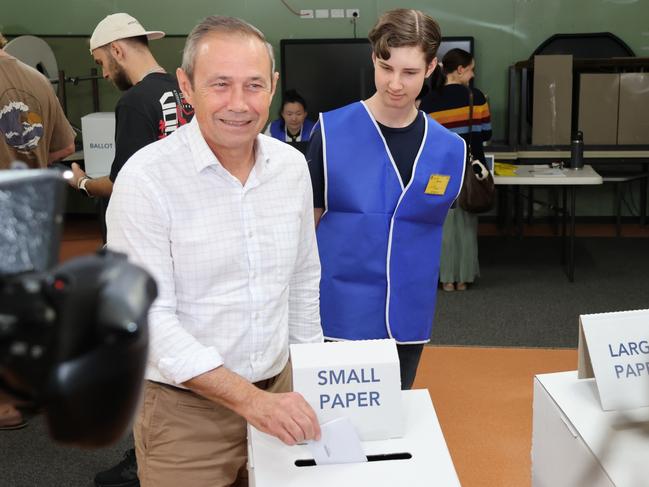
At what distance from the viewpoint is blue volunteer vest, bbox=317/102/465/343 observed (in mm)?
2000

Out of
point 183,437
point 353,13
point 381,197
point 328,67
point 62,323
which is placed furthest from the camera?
point 353,13

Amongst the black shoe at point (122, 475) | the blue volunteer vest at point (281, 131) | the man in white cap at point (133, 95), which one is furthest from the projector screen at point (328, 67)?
the black shoe at point (122, 475)

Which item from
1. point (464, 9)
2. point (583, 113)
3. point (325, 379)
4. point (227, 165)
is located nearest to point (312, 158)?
point (227, 165)

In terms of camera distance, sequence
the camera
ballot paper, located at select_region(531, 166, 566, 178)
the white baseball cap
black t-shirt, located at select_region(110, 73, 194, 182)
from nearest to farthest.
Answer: the camera → black t-shirt, located at select_region(110, 73, 194, 182) → the white baseball cap → ballot paper, located at select_region(531, 166, 566, 178)

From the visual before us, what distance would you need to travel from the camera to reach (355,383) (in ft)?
4.57

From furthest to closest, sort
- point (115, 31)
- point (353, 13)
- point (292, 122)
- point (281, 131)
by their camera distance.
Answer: point (353, 13) → point (281, 131) → point (292, 122) → point (115, 31)

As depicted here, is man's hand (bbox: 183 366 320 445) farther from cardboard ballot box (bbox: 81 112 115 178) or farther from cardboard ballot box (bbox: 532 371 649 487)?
cardboard ballot box (bbox: 81 112 115 178)

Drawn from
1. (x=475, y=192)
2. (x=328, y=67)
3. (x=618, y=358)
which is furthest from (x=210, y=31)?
(x=328, y=67)

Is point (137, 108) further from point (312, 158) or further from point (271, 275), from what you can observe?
point (271, 275)

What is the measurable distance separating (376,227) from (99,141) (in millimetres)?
3211

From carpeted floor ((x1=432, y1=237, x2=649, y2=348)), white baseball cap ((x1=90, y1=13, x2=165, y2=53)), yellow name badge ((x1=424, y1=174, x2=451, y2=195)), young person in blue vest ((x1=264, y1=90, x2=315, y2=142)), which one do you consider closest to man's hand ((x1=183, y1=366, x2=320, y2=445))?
yellow name badge ((x1=424, y1=174, x2=451, y2=195))

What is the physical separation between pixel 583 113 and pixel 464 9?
1474 millimetres

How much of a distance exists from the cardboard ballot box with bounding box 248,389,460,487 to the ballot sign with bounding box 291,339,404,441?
0.13 feet

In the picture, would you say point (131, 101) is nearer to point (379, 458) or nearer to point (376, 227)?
point (376, 227)
